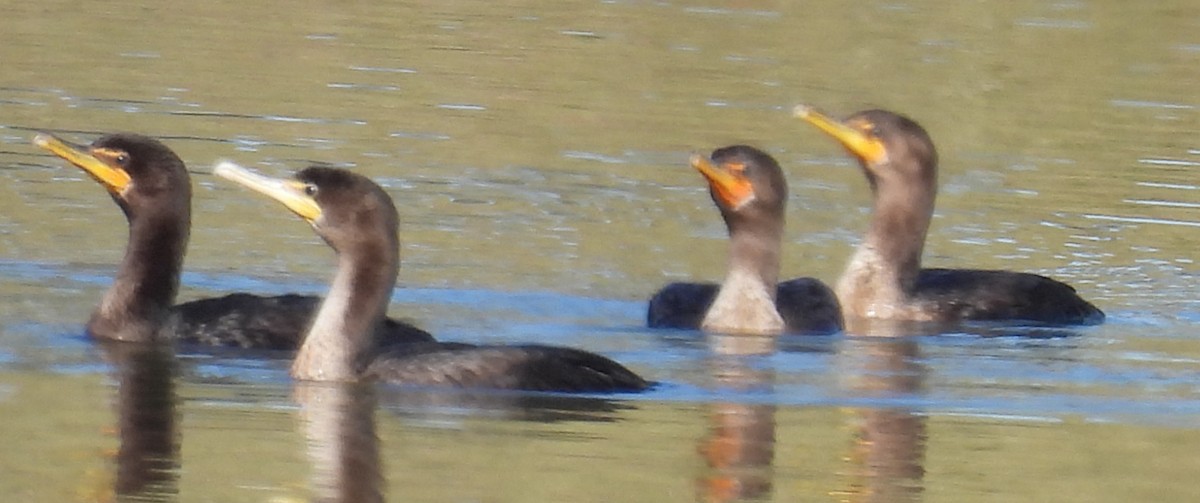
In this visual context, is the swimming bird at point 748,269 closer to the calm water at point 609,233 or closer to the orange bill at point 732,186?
the orange bill at point 732,186

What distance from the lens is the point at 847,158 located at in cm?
2341

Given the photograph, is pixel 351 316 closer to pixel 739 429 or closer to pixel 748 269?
pixel 739 429

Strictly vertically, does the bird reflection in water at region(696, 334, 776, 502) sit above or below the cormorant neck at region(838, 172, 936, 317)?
above

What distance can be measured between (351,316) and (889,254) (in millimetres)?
5080

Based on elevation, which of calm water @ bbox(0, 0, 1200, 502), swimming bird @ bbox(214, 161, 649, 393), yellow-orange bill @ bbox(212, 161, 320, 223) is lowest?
calm water @ bbox(0, 0, 1200, 502)

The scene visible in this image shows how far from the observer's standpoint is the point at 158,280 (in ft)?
49.8

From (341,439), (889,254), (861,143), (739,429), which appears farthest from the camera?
(861,143)

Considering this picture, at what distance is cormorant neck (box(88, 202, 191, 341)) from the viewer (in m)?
15.1

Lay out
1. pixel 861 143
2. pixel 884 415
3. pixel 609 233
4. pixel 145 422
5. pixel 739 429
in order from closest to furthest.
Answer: pixel 145 422
pixel 739 429
pixel 884 415
pixel 861 143
pixel 609 233

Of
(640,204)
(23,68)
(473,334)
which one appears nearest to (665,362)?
(473,334)

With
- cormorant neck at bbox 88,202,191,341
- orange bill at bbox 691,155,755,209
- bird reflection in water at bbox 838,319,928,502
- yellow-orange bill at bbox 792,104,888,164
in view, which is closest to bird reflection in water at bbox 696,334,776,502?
bird reflection in water at bbox 838,319,928,502

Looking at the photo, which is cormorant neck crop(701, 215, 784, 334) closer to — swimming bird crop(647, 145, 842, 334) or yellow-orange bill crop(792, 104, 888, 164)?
swimming bird crop(647, 145, 842, 334)

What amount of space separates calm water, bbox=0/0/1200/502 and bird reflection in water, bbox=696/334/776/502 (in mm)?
34

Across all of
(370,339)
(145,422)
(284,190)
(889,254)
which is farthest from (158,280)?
(889,254)
